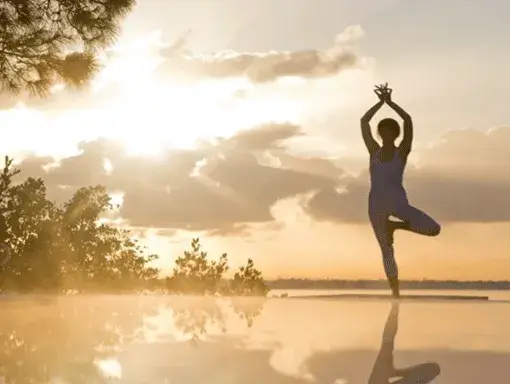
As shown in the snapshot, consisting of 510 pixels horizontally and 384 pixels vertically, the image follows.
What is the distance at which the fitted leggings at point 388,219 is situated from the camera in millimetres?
7943

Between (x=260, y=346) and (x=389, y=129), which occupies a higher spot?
(x=389, y=129)

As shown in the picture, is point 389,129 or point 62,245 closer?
point 389,129

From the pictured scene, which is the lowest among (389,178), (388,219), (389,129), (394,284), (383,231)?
(394,284)

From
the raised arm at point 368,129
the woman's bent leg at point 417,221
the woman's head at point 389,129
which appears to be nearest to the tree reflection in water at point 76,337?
the woman's bent leg at point 417,221

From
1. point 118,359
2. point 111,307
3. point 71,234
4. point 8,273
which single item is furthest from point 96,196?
point 118,359

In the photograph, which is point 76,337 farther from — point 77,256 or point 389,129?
point 77,256

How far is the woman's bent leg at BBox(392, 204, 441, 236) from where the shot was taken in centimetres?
793

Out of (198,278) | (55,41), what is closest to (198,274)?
(198,278)

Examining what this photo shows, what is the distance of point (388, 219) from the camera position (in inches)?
320

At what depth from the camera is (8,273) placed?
1591cm

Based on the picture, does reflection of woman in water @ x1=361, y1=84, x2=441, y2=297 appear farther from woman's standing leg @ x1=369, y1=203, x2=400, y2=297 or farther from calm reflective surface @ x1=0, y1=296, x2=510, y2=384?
calm reflective surface @ x1=0, y1=296, x2=510, y2=384

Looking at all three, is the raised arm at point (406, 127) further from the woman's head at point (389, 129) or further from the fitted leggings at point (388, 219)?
the fitted leggings at point (388, 219)

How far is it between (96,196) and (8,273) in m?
3.23

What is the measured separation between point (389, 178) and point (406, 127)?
536mm
